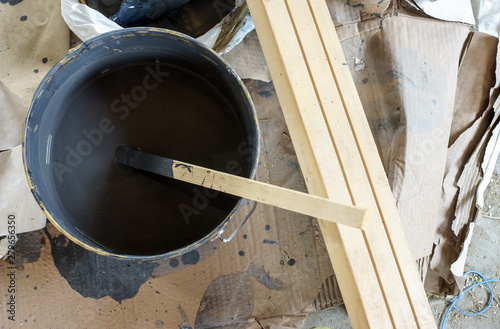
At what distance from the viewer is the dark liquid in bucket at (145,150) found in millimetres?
1053

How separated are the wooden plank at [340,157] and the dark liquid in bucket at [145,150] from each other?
188 millimetres

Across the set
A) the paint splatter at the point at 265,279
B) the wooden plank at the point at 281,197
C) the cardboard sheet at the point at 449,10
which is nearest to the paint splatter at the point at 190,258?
the paint splatter at the point at 265,279

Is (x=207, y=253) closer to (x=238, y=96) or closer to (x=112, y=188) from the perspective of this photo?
(x=112, y=188)

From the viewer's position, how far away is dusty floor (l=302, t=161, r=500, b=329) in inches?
56.1

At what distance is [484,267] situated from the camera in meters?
1.45

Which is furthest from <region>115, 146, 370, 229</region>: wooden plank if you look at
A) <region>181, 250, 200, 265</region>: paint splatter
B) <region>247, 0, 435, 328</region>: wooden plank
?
<region>181, 250, 200, 265</region>: paint splatter

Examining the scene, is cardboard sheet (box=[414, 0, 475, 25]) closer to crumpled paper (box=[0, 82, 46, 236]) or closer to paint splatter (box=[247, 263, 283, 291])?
paint splatter (box=[247, 263, 283, 291])

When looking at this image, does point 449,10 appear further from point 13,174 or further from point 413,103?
point 13,174

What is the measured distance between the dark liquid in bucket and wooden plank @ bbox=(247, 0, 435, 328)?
0.62ft

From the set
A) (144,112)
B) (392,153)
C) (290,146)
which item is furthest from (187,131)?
(392,153)

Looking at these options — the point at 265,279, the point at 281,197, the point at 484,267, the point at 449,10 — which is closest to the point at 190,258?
the point at 265,279

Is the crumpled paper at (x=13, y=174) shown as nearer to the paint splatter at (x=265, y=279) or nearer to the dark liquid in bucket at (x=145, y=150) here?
the dark liquid in bucket at (x=145, y=150)

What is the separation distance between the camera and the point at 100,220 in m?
1.06

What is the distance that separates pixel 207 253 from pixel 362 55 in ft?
2.73
